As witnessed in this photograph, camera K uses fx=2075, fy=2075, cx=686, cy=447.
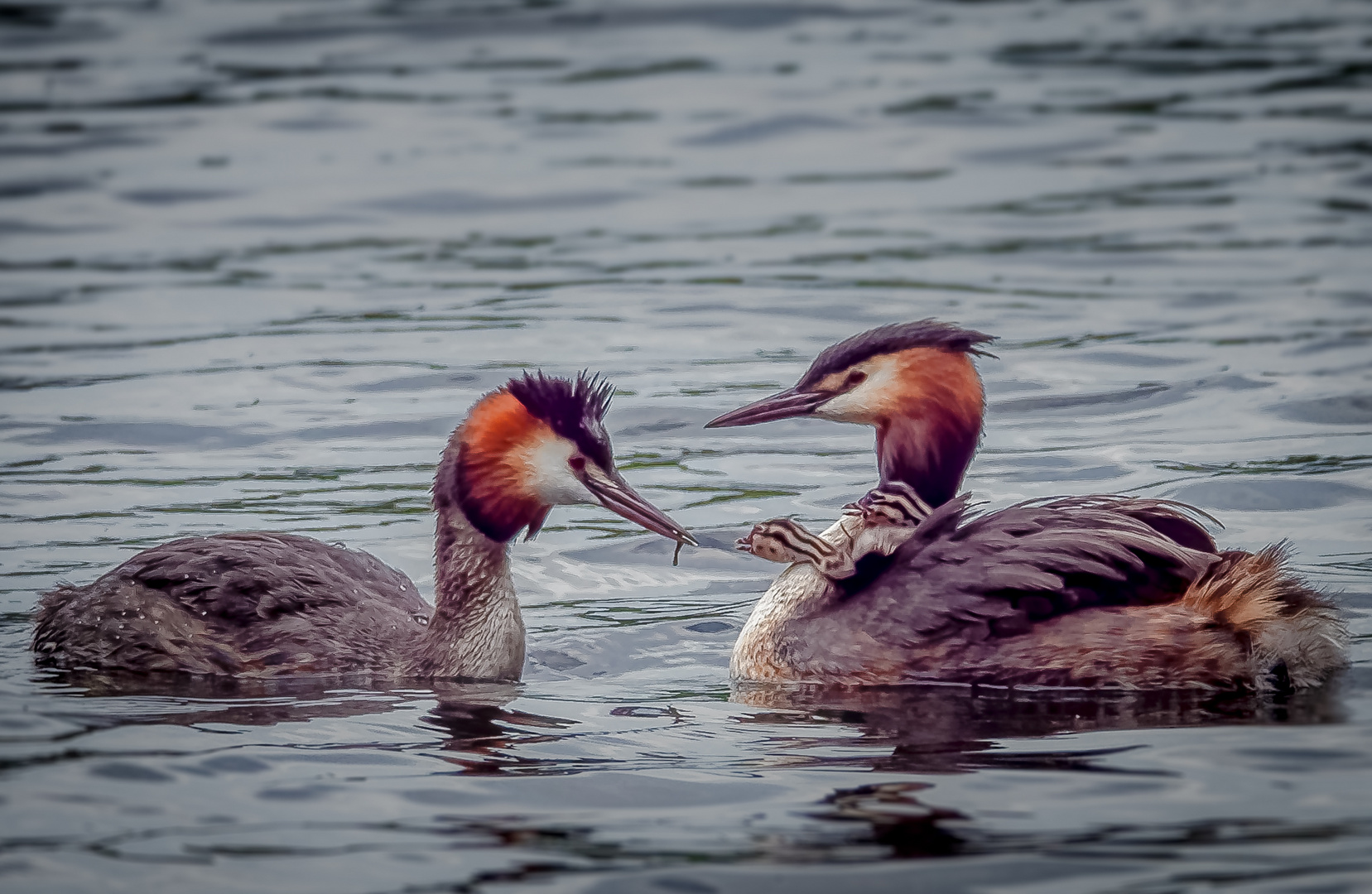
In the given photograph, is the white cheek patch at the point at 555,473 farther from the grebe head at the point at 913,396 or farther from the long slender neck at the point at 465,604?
the grebe head at the point at 913,396

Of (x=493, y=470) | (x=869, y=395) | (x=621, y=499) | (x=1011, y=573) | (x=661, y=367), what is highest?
(x=661, y=367)

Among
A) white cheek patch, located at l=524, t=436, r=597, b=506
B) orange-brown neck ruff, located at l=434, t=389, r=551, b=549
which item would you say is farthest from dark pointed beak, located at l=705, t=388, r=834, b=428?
orange-brown neck ruff, located at l=434, t=389, r=551, b=549

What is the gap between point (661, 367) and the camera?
12.6m

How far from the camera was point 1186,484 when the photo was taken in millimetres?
9695

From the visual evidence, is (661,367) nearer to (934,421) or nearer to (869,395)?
(869,395)

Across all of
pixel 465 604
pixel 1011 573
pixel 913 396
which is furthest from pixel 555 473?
pixel 1011 573

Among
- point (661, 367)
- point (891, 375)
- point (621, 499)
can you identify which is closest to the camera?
point (621, 499)

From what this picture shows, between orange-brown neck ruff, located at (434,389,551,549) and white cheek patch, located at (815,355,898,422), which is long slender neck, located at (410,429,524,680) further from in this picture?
white cheek patch, located at (815,355,898,422)

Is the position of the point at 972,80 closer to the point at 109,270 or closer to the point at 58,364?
the point at 109,270

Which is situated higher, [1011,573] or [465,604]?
[1011,573]

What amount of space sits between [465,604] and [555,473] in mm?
596

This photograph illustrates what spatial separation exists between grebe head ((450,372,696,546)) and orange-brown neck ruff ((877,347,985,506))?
3.04ft

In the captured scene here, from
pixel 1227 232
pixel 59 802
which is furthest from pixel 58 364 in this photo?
pixel 1227 232

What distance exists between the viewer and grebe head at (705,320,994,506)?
763 cm
